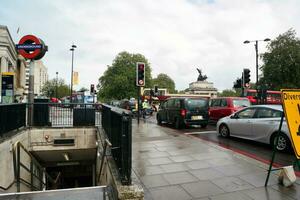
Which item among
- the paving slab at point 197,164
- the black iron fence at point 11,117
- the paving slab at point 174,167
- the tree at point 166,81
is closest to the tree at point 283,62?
the paving slab at point 197,164

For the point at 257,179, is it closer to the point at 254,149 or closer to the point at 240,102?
the point at 254,149

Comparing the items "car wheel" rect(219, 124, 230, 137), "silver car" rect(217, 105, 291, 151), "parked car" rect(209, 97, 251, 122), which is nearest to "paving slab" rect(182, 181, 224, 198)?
"silver car" rect(217, 105, 291, 151)

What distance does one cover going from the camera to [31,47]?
8.06 metres

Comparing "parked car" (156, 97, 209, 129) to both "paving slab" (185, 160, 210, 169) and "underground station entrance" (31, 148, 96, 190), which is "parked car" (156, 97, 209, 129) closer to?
"underground station entrance" (31, 148, 96, 190)

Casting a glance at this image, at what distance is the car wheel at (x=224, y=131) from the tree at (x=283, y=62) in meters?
27.8

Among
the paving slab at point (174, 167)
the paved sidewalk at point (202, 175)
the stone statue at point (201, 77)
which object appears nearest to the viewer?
the paved sidewalk at point (202, 175)

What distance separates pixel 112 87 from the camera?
5416 cm

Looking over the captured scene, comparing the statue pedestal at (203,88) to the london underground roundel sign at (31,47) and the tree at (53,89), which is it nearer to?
the tree at (53,89)

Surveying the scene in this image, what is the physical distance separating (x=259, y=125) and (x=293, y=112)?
12.8 feet

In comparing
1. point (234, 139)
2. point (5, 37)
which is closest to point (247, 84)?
point (234, 139)

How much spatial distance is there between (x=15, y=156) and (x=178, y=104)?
8156 mm

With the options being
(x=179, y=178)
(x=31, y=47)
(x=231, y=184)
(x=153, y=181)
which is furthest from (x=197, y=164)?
(x=31, y=47)

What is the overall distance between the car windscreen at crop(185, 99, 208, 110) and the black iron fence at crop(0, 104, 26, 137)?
739 cm

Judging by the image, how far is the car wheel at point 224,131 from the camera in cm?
962
